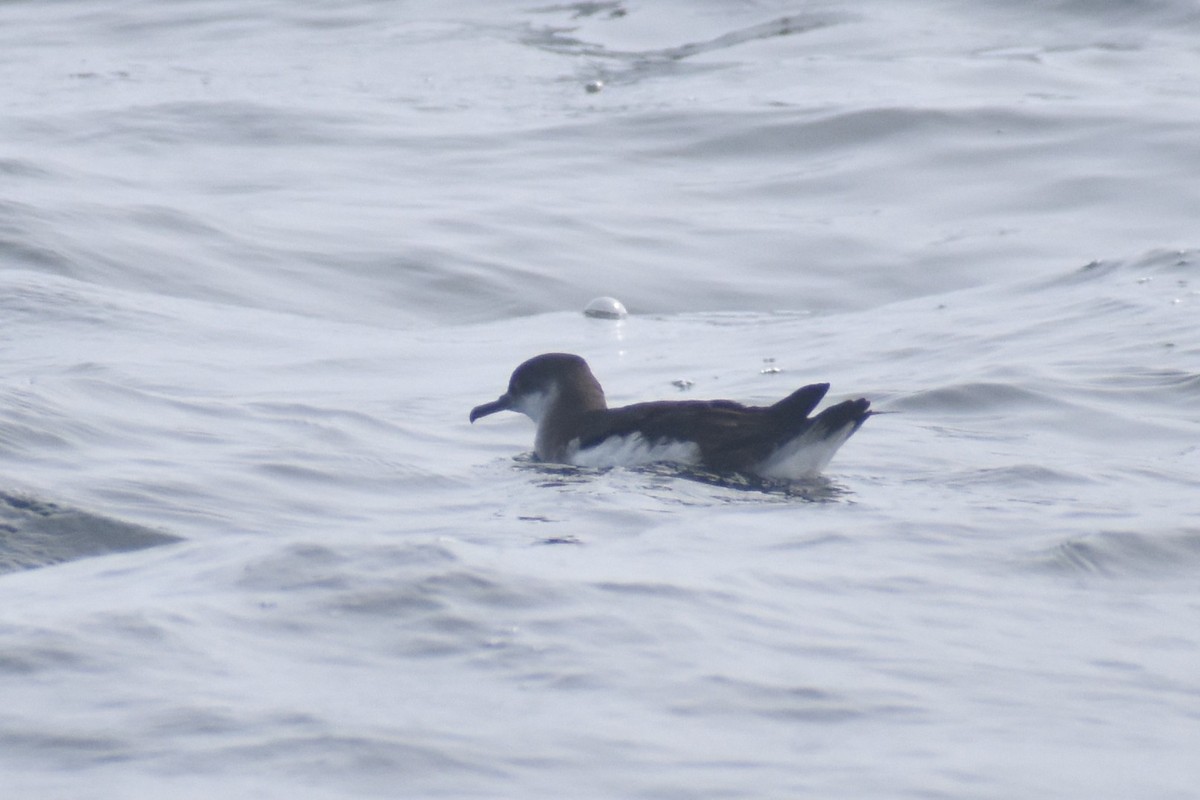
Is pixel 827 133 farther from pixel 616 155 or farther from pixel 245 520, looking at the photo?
pixel 245 520

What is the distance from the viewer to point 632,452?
714 cm

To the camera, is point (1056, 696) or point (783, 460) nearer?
point (1056, 696)

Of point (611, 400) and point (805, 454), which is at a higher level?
point (805, 454)

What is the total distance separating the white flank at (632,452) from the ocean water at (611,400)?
0.17 meters

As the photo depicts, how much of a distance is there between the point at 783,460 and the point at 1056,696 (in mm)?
2847

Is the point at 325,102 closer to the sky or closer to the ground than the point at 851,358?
closer to the sky

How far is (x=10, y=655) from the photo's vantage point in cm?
413

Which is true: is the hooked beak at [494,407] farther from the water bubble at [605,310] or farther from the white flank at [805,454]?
the water bubble at [605,310]

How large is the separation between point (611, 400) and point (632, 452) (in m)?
1.84

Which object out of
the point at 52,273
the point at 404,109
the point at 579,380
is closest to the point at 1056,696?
the point at 579,380

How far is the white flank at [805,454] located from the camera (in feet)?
22.3

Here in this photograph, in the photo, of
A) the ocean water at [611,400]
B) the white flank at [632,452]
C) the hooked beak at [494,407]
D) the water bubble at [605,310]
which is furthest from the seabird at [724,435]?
the water bubble at [605,310]

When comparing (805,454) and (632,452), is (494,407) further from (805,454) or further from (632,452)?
(805,454)

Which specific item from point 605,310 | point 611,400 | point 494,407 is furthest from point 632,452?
point 605,310
